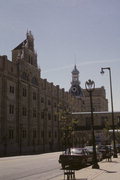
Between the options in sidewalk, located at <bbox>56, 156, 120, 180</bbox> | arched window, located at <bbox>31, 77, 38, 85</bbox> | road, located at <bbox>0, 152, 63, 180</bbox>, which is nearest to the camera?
sidewalk, located at <bbox>56, 156, 120, 180</bbox>

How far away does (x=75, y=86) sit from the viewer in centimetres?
15600

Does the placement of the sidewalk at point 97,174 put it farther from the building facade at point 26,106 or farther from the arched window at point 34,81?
the arched window at point 34,81

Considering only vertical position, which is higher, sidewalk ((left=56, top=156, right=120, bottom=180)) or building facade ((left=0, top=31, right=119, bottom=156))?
building facade ((left=0, top=31, right=119, bottom=156))

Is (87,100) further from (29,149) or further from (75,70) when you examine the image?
(29,149)

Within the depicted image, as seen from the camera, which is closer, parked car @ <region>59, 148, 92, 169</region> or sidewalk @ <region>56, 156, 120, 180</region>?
sidewalk @ <region>56, 156, 120, 180</region>

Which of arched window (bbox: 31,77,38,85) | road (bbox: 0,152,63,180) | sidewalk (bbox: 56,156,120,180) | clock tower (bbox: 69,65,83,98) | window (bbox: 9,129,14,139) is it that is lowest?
road (bbox: 0,152,63,180)

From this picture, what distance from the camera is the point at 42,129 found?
70875 mm

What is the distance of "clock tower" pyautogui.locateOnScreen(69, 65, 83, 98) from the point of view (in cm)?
15174

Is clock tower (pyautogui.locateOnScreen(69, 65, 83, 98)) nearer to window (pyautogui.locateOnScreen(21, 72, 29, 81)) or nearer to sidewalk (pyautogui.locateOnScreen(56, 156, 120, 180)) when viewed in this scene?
window (pyautogui.locateOnScreen(21, 72, 29, 81))

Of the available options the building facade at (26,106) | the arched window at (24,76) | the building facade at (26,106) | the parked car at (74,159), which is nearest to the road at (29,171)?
the parked car at (74,159)

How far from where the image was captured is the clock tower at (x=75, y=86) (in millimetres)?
151738

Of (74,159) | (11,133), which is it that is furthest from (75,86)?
(74,159)

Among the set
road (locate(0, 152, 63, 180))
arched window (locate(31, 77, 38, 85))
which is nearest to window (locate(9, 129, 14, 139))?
arched window (locate(31, 77, 38, 85))

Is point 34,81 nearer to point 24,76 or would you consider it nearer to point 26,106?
point 24,76
